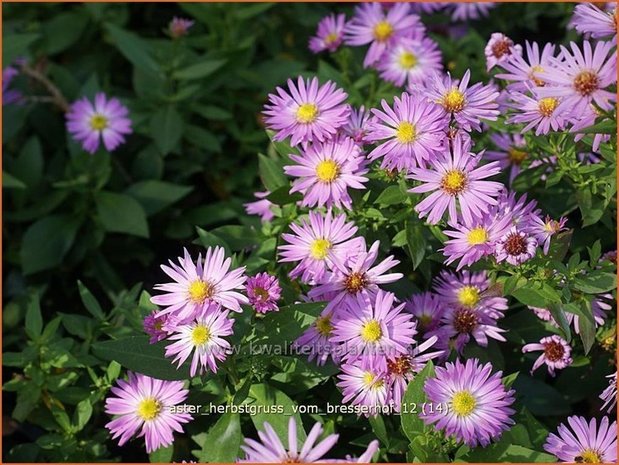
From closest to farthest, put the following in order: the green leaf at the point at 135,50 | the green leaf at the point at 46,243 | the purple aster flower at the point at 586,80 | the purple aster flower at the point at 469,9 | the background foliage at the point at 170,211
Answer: the purple aster flower at the point at 586,80
the background foliage at the point at 170,211
the green leaf at the point at 46,243
the green leaf at the point at 135,50
the purple aster flower at the point at 469,9

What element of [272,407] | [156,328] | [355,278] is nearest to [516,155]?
[355,278]

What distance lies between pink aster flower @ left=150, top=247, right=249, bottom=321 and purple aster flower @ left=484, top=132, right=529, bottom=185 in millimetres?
825

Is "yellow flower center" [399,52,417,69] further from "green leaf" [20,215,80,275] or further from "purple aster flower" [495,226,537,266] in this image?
"green leaf" [20,215,80,275]

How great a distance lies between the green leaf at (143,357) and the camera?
1.72 meters

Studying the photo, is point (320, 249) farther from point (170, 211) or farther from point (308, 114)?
point (170, 211)

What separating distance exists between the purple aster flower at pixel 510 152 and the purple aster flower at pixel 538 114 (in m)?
0.26

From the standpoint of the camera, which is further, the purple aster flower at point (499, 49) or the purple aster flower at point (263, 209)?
the purple aster flower at point (263, 209)

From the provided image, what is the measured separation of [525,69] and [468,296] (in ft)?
1.83

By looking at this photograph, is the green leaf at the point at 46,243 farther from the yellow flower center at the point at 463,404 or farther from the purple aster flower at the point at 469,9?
the purple aster flower at the point at 469,9

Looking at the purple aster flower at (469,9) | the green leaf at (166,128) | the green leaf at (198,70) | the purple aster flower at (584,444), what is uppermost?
the purple aster flower at (469,9)

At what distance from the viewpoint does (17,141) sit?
2.96m

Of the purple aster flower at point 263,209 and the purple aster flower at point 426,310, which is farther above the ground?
the purple aster flower at point 263,209

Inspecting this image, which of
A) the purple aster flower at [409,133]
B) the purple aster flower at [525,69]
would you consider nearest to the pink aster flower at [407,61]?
the purple aster flower at [525,69]

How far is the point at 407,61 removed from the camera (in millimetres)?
2496
